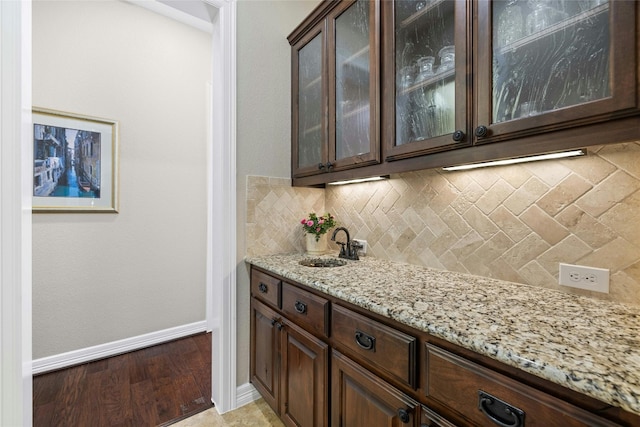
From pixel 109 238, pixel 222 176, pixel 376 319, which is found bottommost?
pixel 376 319

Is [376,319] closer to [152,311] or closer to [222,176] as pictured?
[222,176]

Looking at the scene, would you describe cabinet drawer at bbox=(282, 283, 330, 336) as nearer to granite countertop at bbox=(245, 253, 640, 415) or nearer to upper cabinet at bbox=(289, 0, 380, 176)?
granite countertop at bbox=(245, 253, 640, 415)

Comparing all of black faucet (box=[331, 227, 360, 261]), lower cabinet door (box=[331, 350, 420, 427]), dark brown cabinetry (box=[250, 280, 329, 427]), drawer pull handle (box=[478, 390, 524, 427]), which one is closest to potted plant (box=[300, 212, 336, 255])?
black faucet (box=[331, 227, 360, 261])

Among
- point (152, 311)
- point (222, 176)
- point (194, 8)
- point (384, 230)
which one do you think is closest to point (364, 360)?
point (384, 230)

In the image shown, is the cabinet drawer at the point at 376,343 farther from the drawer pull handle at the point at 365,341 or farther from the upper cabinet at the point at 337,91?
the upper cabinet at the point at 337,91

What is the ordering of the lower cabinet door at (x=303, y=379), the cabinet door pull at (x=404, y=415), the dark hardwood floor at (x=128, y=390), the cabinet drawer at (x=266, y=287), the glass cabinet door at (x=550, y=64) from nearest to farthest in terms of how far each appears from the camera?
the glass cabinet door at (x=550, y=64)
the cabinet door pull at (x=404, y=415)
the lower cabinet door at (x=303, y=379)
the cabinet drawer at (x=266, y=287)
the dark hardwood floor at (x=128, y=390)

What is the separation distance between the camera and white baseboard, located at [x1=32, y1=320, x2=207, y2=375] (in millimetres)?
2150

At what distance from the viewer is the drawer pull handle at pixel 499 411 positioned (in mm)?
627

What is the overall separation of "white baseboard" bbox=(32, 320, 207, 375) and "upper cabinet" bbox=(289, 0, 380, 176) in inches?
79.2

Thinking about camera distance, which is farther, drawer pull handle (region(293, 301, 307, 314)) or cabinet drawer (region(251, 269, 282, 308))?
cabinet drawer (region(251, 269, 282, 308))

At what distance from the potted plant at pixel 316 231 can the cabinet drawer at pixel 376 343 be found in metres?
0.82

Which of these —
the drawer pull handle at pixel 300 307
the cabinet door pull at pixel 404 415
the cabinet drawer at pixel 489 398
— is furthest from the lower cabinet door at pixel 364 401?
the drawer pull handle at pixel 300 307

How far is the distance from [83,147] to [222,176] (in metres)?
1.47

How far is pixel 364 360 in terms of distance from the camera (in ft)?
3.38
